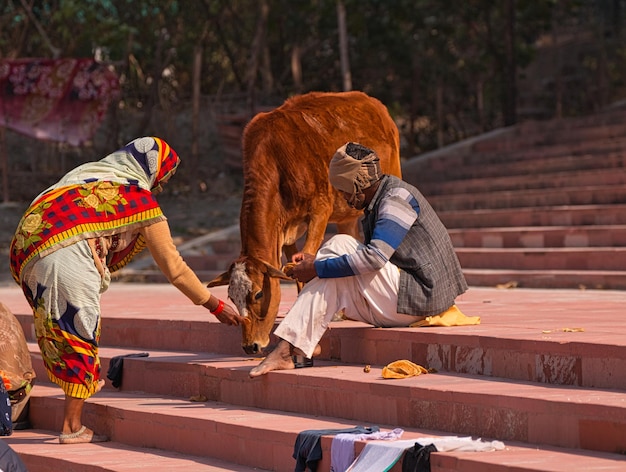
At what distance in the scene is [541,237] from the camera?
1105 cm

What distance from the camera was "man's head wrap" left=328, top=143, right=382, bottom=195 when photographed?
623cm

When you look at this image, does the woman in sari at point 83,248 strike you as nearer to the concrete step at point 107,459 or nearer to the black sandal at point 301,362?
the concrete step at point 107,459

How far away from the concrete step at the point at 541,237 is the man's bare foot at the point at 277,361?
5104 mm

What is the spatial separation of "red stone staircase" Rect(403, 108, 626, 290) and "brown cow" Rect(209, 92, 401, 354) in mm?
2189

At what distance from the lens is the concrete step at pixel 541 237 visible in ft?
34.6

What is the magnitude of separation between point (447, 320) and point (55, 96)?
35.5ft

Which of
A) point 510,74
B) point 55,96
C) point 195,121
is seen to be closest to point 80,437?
point 55,96

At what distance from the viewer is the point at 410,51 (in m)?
19.6

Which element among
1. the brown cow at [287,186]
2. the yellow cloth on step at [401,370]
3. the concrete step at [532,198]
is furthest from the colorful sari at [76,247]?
the concrete step at [532,198]

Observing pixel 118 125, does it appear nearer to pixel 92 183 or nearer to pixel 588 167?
pixel 588 167

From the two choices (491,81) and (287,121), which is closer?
(287,121)

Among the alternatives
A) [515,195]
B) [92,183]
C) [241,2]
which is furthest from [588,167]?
[241,2]

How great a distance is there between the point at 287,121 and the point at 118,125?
9.53 metres

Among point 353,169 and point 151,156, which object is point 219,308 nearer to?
point 151,156
